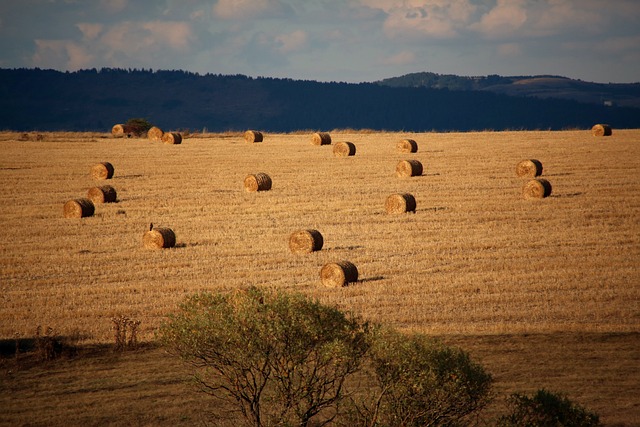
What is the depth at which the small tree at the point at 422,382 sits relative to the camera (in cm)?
1107

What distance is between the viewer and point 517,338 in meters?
18.7

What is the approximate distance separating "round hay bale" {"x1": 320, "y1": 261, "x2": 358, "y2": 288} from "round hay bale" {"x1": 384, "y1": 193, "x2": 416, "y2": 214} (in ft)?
35.7

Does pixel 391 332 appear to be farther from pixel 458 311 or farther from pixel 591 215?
pixel 591 215

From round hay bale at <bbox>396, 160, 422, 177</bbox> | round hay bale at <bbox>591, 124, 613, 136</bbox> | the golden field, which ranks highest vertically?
round hay bale at <bbox>591, 124, 613, 136</bbox>

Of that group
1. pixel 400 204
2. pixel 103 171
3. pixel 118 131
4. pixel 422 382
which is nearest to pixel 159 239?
pixel 400 204

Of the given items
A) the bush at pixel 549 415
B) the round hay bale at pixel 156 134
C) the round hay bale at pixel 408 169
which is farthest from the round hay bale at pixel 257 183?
the bush at pixel 549 415

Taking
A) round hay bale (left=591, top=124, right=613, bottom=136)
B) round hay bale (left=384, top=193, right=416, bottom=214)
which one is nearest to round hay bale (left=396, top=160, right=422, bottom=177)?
round hay bale (left=384, top=193, right=416, bottom=214)

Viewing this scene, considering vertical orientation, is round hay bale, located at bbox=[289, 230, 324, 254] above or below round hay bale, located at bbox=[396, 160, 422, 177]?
below

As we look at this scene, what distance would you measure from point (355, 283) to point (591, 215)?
14.2m

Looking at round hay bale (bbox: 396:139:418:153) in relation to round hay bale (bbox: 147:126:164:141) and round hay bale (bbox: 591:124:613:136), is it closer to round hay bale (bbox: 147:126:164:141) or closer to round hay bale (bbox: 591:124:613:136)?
round hay bale (bbox: 591:124:613:136)

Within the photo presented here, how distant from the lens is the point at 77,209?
34.1 m

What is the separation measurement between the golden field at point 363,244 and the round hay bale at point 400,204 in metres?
0.49

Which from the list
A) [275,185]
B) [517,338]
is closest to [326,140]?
[275,185]

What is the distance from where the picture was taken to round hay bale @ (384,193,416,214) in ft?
111
